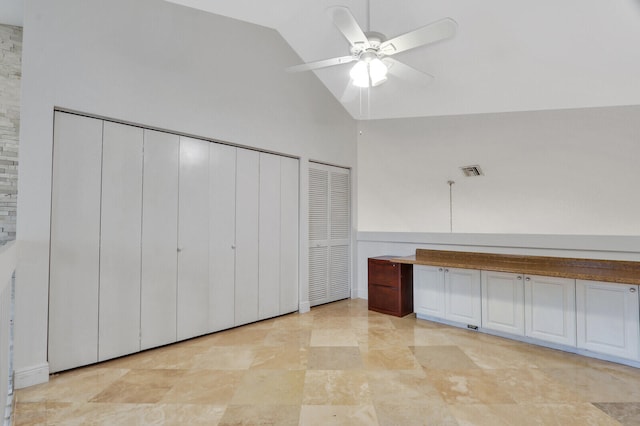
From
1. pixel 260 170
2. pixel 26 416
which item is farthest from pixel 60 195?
pixel 260 170

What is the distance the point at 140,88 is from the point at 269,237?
7.04ft

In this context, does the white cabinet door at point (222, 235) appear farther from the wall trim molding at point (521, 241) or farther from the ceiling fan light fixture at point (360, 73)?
the wall trim molding at point (521, 241)

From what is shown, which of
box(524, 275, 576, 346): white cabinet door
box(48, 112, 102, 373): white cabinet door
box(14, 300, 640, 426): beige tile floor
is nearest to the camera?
box(14, 300, 640, 426): beige tile floor

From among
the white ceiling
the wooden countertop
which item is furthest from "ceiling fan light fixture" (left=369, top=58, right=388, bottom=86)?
the wooden countertop

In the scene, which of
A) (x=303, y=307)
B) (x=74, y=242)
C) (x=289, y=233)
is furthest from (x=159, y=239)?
(x=303, y=307)

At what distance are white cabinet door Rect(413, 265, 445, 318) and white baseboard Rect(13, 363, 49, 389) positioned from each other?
378cm

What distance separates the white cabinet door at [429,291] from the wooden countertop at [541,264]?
15 cm

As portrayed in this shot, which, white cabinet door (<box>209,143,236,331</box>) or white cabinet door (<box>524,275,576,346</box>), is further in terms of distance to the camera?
white cabinet door (<box>209,143,236,331</box>)

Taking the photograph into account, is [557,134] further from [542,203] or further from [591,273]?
[591,273]

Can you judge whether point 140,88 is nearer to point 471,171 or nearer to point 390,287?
point 390,287

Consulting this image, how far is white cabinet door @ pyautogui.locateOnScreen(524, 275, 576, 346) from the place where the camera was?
121 inches

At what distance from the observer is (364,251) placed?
17.6ft

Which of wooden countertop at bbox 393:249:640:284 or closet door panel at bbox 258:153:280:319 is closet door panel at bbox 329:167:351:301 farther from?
wooden countertop at bbox 393:249:640:284

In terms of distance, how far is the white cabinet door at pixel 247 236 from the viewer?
388cm
